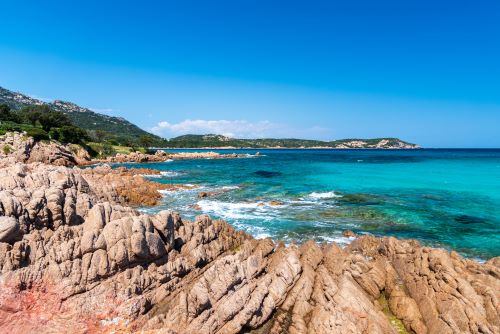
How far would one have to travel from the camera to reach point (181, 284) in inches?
519

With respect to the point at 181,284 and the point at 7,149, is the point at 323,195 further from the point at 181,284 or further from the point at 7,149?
the point at 7,149

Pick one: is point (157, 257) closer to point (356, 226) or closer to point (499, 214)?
point (356, 226)

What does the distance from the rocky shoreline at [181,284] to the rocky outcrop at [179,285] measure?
0.04 meters

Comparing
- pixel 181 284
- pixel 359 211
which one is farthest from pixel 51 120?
pixel 181 284

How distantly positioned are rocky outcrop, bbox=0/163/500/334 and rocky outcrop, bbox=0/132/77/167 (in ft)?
205

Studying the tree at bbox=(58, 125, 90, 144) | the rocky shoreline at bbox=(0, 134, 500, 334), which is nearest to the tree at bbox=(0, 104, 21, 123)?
the tree at bbox=(58, 125, 90, 144)

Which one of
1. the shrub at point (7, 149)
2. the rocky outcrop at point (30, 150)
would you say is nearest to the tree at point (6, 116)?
the rocky outcrop at point (30, 150)

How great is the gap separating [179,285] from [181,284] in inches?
4.3

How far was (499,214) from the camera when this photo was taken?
1231 inches

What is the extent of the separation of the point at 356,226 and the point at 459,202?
20.2 m

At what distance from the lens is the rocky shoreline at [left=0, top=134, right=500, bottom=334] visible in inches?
421

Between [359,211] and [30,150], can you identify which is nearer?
[359,211]

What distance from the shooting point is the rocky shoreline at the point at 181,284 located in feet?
35.1

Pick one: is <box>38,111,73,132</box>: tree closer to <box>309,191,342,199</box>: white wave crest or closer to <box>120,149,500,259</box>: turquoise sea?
<box>120,149,500,259</box>: turquoise sea
